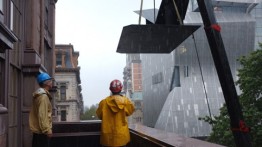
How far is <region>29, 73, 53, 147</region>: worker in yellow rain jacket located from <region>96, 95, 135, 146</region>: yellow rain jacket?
851mm

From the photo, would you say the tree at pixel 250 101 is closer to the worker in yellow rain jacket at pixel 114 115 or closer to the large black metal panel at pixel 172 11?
the large black metal panel at pixel 172 11

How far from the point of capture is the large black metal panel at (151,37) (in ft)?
15.2

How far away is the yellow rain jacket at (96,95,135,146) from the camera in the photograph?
5.14m

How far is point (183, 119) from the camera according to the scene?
45.7 metres

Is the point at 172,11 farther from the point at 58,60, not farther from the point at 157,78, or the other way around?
the point at 58,60

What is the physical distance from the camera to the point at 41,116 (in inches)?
198

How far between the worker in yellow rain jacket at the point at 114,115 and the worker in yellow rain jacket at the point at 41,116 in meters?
0.85

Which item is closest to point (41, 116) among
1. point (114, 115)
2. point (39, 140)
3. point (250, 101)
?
point (39, 140)

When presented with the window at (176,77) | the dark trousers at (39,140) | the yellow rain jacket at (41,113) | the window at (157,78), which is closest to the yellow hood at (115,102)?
the yellow rain jacket at (41,113)

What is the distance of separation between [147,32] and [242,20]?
158 ft

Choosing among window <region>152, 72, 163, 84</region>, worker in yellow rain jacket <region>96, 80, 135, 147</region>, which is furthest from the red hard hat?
window <region>152, 72, 163, 84</region>

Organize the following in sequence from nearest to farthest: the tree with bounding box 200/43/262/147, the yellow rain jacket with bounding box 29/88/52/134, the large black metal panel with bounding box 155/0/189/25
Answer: the yellow rain jacket with bounding box 29/88/52/134 → the large black metal panel with bounding box 155/0/189/25 → the tree with bounding box 200/43/262/147

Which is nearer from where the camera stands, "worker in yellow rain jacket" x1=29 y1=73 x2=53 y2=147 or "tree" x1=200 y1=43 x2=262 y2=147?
"worker in yellow rain jacket" x1=29 y1=73 x2=53 y2=147

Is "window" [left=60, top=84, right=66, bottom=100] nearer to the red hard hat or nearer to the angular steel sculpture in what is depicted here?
the angular steel sculpture
